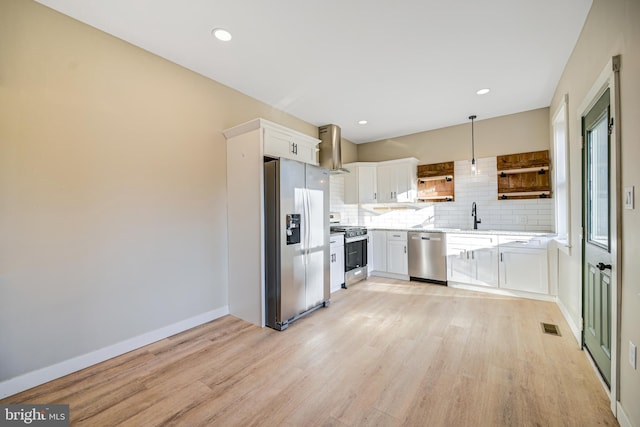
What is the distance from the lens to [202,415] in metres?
1.68

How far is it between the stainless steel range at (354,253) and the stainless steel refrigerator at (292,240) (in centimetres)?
97

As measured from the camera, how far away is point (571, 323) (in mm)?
2783

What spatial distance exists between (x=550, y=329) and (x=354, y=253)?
258 cm

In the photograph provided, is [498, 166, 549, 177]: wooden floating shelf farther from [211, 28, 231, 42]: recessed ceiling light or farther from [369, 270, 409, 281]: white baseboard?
[211, 28, 231, 42]: recessed ceiling light

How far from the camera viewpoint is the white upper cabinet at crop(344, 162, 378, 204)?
5402mm

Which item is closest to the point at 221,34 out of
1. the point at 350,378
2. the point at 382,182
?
the point at 350,378

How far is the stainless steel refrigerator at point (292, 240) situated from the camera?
9.60 feet

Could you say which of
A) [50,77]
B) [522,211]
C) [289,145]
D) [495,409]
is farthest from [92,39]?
[522,211]

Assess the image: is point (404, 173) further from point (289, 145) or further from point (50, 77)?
point (50, 77)

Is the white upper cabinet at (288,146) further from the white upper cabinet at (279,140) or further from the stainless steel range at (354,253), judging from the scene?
the stainless steel range at (354,253)

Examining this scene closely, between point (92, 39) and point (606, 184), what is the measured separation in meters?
4.17

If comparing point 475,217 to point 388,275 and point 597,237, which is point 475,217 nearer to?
point 388,275
